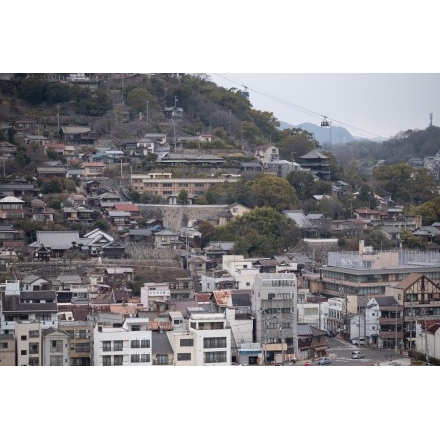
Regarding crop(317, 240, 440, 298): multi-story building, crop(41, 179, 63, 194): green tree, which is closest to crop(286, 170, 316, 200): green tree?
crop(41, 179, 63, 194): green tree

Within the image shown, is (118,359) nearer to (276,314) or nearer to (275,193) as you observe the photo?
(276,314)

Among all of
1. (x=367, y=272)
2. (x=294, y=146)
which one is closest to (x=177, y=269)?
(x=367, y=272)

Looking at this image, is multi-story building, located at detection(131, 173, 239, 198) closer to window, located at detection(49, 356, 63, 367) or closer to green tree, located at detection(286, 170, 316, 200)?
green tree, located at detection(286, 170, 316, 200)

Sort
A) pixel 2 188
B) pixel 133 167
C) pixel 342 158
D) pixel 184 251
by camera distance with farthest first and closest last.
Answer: pixel 342 158 → pixel 133 167 → pixel 2 188 → pixel 184 251

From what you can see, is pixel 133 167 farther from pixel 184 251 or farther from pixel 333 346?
pixel 333 346

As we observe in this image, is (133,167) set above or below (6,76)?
below

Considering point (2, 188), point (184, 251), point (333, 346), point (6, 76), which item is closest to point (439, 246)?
point (184, 251)
